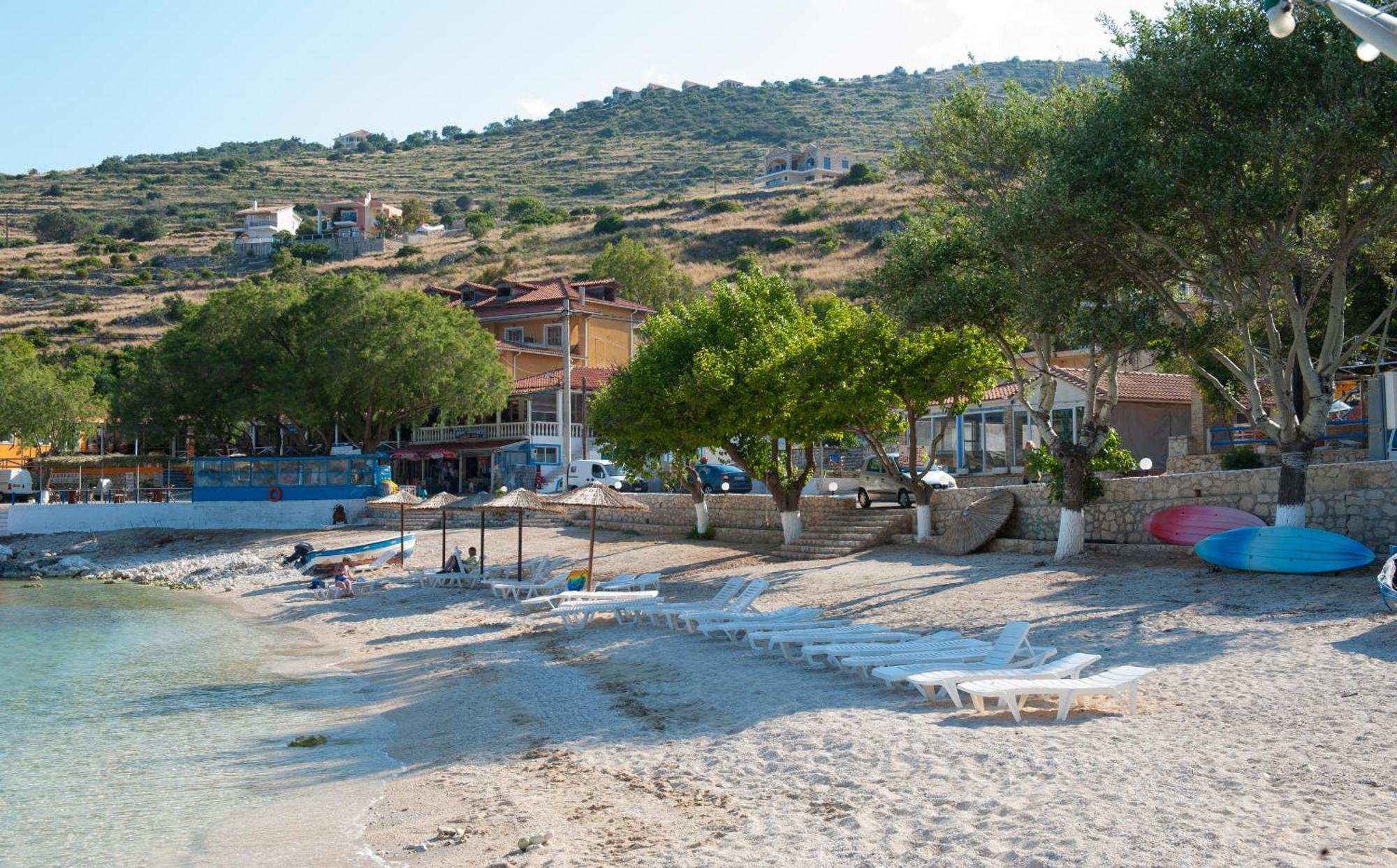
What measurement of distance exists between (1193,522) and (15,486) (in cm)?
5526

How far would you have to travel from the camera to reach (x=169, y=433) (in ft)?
166

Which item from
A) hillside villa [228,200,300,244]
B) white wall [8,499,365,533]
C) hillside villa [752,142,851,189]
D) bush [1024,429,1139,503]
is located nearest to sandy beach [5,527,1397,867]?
bush [1024,429,1139,503]

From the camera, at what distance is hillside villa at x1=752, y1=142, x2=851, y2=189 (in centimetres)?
14550

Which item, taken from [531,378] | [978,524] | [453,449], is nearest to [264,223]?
[531,378]

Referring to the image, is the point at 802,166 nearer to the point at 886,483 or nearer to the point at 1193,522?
the point at 886,483

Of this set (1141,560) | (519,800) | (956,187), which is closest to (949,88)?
(956,187)

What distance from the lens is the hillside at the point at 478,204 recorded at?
319ft

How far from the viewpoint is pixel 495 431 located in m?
53.4

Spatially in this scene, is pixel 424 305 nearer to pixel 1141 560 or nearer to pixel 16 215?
pixel 1141 560

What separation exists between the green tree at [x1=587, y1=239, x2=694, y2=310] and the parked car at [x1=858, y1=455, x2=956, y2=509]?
43283 mm

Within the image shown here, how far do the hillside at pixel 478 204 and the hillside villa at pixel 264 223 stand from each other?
11.8 ft

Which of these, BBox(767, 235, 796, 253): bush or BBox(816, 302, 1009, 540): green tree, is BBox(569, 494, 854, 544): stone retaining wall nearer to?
BBox(816, 302, 1009, 540): green tree

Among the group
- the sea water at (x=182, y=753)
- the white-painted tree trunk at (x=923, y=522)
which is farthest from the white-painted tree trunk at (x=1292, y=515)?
the sea water at (x=182, y=753)

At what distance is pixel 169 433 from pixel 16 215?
11016 centimetres
